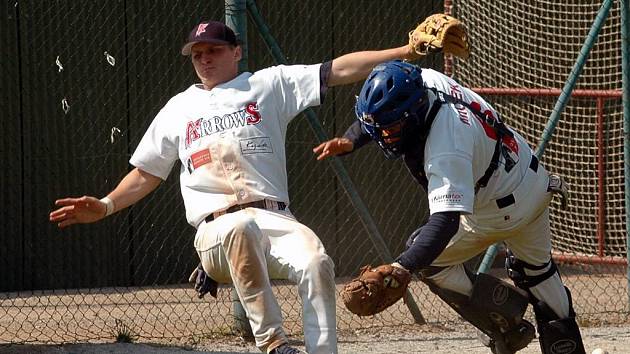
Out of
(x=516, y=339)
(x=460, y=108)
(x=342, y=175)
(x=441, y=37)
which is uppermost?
(x=441, y=37)

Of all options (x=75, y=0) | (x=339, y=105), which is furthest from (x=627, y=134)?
(x=75, y=0)

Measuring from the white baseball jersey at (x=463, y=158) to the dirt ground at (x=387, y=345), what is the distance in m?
1.87

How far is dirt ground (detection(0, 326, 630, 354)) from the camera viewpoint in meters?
7.48

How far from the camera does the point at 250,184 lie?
6.18 m

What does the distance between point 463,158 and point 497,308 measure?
145cm

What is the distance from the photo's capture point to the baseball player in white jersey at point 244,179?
584 cm

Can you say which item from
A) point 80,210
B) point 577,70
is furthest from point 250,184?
point 577,70

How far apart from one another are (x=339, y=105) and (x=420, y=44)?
15.8 feet

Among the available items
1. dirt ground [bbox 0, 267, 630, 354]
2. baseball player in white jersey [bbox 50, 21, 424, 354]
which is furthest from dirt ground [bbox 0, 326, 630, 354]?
baseball player in white jersey [bbox 50, 21, 424, 354]

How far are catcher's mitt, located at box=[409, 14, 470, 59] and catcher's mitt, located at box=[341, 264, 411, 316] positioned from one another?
134 cm

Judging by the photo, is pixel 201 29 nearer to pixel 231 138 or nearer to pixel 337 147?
pixel 231 138

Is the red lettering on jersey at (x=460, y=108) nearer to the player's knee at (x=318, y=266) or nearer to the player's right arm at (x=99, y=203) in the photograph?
the player's knee at (x=318, y=266)

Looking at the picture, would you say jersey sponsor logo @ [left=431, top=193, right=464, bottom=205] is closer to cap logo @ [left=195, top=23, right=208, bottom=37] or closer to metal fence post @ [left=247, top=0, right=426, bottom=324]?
cap logo @ [left=195, top=23, right=208, bottom=37]

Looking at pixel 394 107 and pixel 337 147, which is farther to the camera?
pixel 337 147
